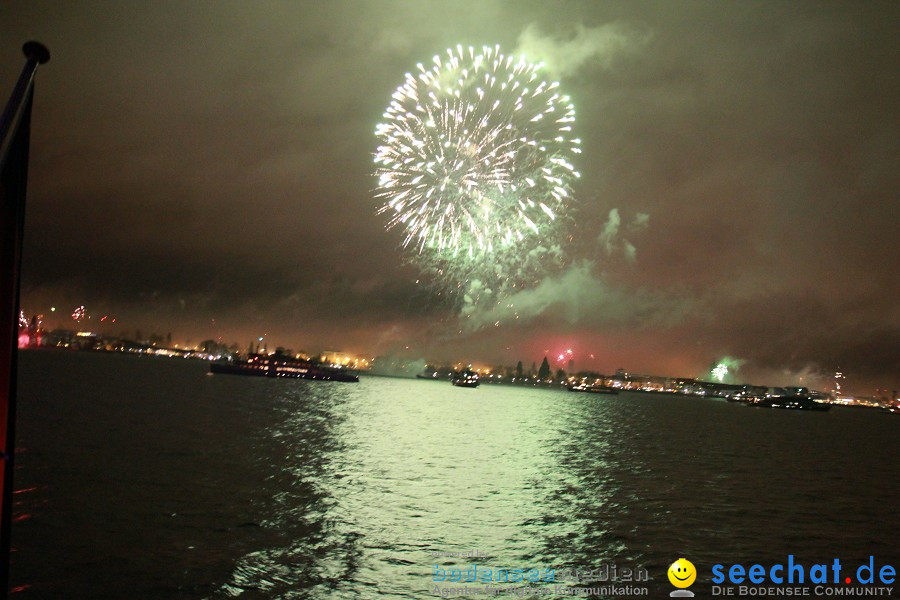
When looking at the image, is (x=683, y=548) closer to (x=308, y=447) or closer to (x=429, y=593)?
(x=429, y=593)

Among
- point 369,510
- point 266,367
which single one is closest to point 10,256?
point 369,510

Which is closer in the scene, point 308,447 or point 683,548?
point 683,548

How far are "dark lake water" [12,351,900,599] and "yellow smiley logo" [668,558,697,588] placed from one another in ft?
1.05

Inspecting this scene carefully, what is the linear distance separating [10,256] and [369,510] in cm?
2237

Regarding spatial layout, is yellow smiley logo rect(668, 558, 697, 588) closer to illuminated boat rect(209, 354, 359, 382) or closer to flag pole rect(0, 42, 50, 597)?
flag pole rect(0, 42, 50, 597)

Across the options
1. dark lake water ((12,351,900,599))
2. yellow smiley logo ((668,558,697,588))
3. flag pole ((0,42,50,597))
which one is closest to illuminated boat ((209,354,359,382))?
dark lake water ((12,351,900,599))

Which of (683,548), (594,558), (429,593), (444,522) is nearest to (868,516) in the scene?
(683,548)

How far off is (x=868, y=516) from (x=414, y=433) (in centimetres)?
3801

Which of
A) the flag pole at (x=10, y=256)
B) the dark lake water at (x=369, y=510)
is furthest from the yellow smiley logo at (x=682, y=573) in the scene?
the flag pole at (x=10, y=256)

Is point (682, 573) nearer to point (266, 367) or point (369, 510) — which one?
point (369, 510)

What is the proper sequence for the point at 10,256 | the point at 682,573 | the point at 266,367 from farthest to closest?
the point at 266,367
the point at 682,573
the point at 10,256

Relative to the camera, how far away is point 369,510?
81.6ft

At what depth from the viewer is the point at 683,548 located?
21.4 m

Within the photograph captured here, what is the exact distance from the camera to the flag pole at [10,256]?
425 cm
